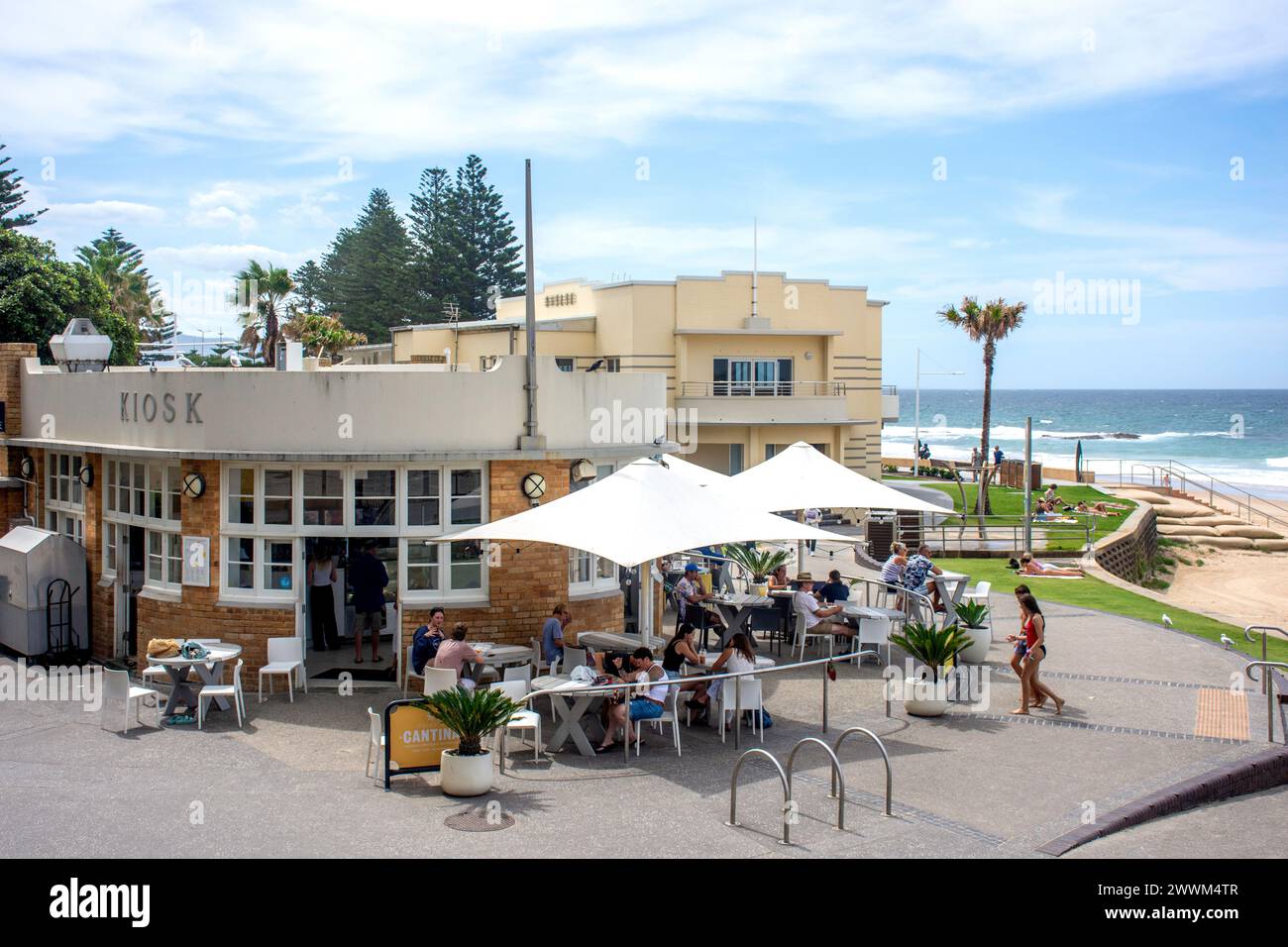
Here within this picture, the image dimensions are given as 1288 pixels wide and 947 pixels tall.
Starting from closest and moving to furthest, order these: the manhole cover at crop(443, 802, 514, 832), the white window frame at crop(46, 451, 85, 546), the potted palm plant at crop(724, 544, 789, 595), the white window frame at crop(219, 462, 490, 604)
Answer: the manhole cover at crop(443, 802, 514, 832) → the white window frame at crop(219, 462, 490, 604) → the white window frame at crop(46, 451, 85, 546) → the potted palm plant at crop(724, 544, 789, 595)

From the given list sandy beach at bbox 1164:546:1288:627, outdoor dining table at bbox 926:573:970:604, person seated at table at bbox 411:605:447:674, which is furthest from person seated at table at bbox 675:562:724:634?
sandy beach at bbox 1164:546:1288:627

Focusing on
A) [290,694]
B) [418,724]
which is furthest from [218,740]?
[418,724]

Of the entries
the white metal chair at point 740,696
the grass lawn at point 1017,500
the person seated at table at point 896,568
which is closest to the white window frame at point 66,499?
the white metal chair at point 740,696

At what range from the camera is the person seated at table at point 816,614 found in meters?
15.8

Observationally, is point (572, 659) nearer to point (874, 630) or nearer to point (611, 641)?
point (611, 641)

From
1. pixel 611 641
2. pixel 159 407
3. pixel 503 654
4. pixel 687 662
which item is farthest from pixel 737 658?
pixel 159 407

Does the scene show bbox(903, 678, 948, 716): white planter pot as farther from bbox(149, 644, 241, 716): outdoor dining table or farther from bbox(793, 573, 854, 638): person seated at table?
bbox(149, 644, 241, 716): outdoor dining table

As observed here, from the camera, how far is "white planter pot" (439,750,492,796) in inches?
398

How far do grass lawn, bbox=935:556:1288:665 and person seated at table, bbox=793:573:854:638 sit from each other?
5890 mm

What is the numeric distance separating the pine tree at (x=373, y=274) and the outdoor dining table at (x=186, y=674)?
6091cm

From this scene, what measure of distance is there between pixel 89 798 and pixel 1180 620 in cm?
1649

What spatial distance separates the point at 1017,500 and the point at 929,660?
95.9ft

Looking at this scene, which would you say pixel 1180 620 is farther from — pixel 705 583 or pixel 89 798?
pixel 89 798

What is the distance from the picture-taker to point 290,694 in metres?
13.9
